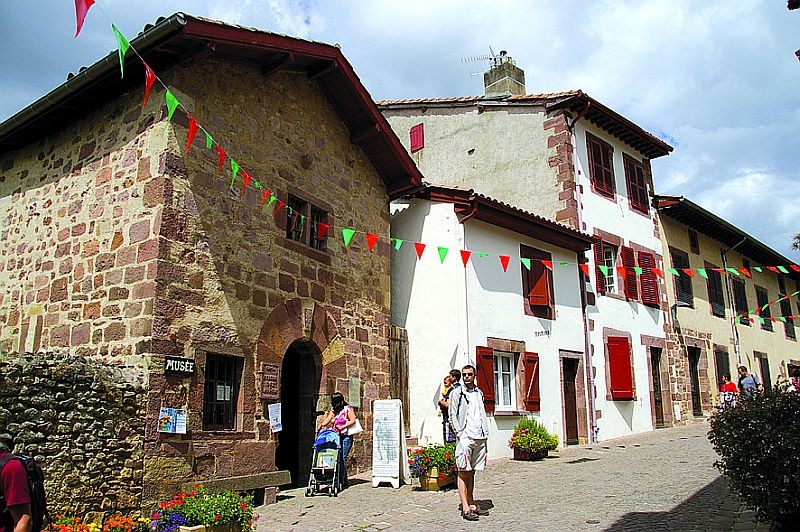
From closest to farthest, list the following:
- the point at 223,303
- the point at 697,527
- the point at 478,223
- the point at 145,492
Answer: the point at 697,527
the point at 145,492
the point at 223,303
the point at 478,223

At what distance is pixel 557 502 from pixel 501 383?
5.25 meters

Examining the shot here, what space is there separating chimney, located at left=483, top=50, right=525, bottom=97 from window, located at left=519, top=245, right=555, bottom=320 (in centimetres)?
585

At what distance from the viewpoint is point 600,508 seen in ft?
24.5

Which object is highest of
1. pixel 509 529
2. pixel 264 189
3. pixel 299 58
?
pixel 299 58

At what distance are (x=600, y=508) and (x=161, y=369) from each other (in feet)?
16.4

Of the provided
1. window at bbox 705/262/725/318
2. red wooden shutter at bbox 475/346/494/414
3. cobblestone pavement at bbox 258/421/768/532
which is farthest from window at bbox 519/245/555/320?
window at bbox 705/262/725/318

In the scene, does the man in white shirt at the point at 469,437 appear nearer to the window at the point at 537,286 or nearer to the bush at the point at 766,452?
the bush at the point at 766,452

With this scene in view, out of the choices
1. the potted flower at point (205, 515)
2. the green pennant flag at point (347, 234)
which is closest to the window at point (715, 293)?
the green pennant flag at point (347, 234)

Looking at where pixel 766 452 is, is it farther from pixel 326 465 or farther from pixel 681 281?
pixel 681 281

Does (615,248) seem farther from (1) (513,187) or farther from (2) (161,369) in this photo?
(2) (161,369)

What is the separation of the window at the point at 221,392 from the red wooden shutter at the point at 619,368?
31.8 feet

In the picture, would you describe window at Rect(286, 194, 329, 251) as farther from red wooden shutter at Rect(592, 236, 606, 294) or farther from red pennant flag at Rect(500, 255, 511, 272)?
red wooden shutter at Rect(592, 236, 606, 294)

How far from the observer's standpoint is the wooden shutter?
17.5 metres

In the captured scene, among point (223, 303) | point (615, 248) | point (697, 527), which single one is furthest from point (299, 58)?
point (615, 248)
